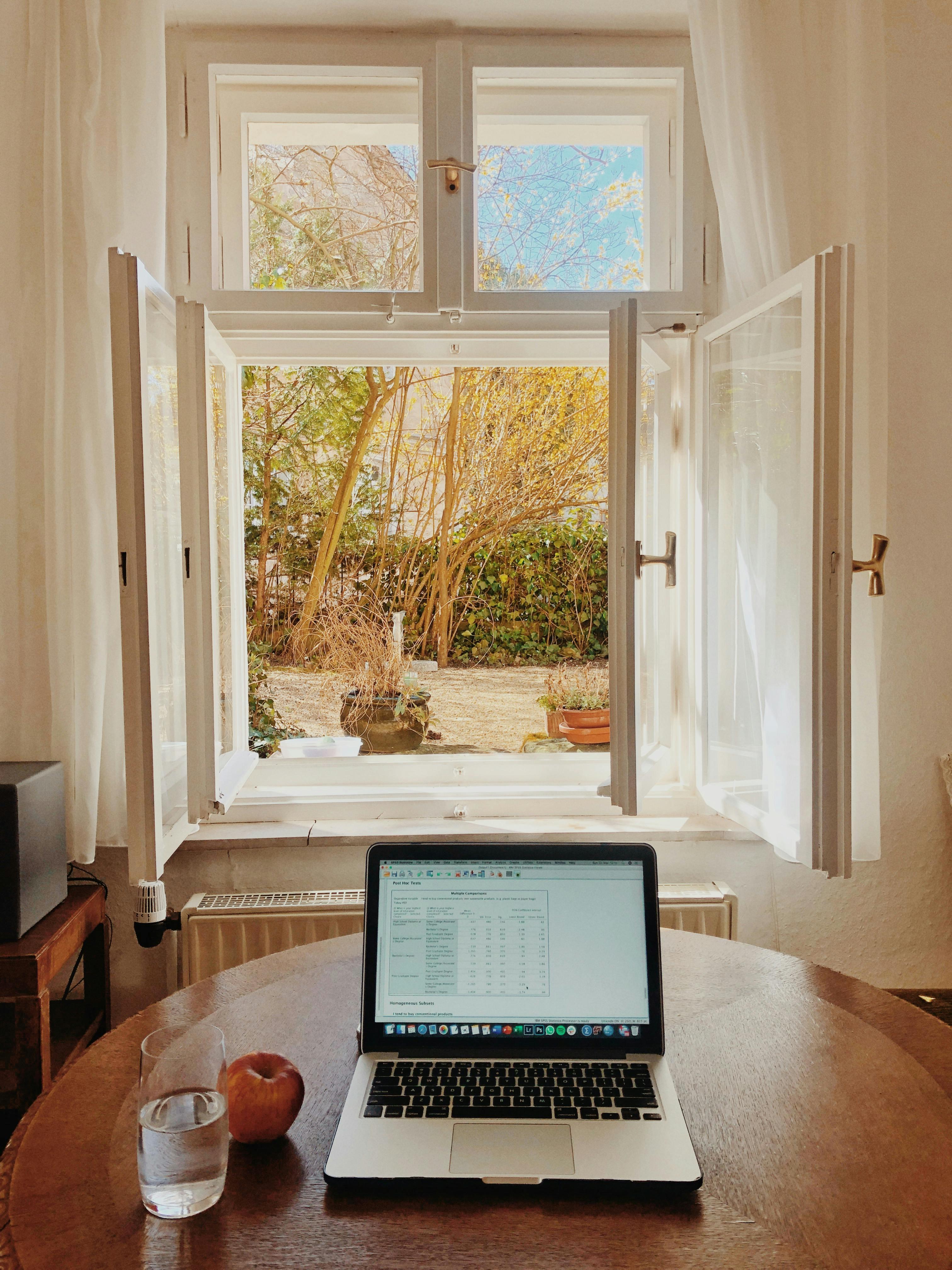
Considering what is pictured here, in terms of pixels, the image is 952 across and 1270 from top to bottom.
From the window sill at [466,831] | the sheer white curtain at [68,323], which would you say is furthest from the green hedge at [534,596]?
the sheer white curtain at [68,323]

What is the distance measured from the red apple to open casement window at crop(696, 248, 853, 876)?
122cm

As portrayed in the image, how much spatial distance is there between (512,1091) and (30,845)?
1194mm

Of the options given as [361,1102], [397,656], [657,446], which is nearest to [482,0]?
[657,446]

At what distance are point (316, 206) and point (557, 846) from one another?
1872 mm

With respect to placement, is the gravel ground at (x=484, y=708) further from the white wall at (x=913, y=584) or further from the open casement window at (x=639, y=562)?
the white wall at (x=913, y=584)

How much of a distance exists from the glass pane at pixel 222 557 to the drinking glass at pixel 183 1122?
4.07 feet

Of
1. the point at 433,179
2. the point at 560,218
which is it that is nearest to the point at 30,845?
the point at 433,179

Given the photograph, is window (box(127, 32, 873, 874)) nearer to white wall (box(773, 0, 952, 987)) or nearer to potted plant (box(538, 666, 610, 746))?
potted plant (box(538, 666, 610, 746))

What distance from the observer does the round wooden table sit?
821mm

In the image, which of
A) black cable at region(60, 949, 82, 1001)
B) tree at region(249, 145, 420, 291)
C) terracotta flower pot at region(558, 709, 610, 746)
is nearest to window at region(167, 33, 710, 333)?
tree at region(249, 145, 420, 291)

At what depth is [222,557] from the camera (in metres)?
2.27

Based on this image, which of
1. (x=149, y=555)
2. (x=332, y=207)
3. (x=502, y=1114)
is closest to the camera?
(x=502, y=1114)

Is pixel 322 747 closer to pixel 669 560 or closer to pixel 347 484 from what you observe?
pixel 347 484

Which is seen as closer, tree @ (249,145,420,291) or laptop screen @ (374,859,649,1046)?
laptop screen @ (374,859,649,1046)
